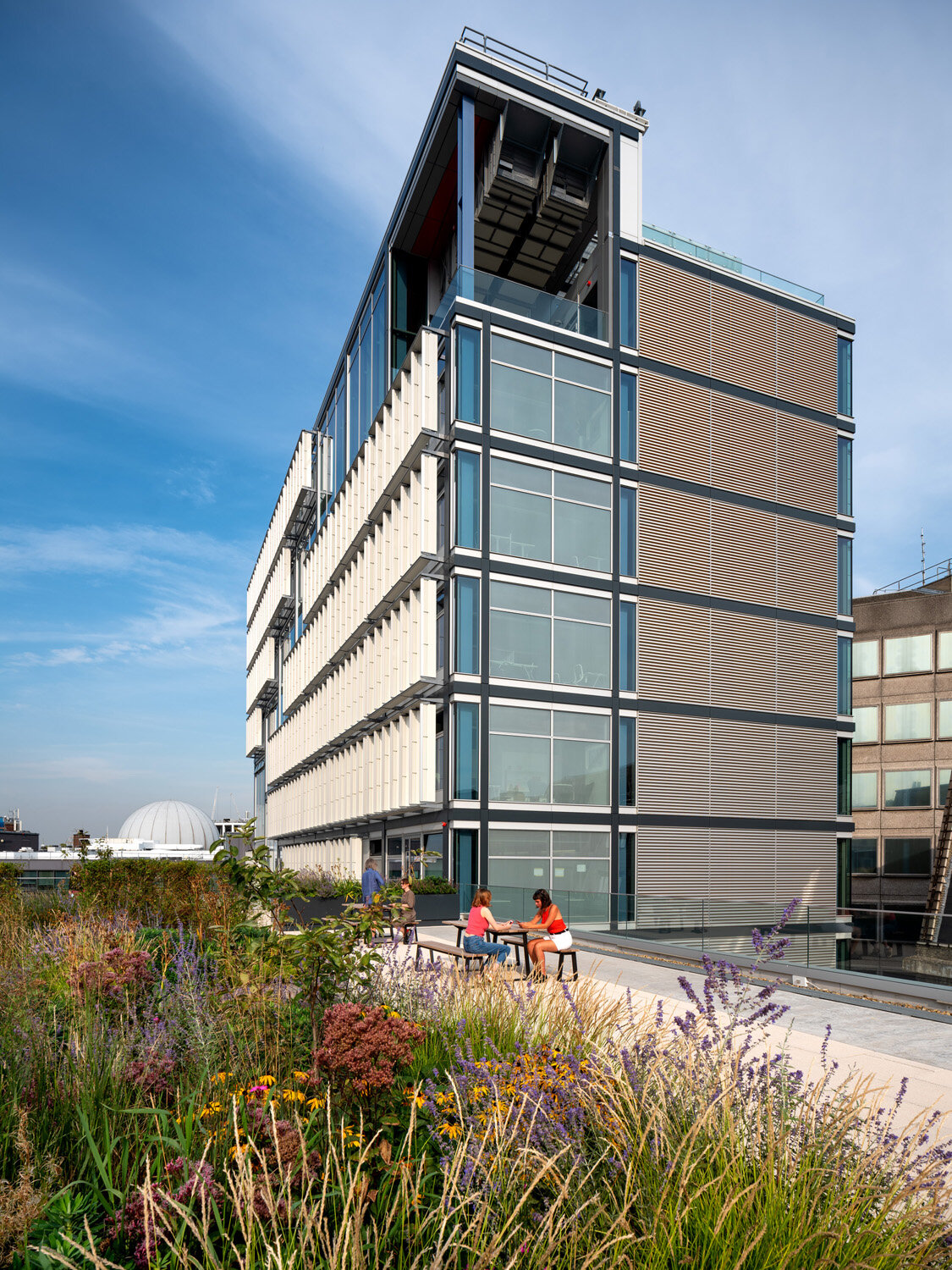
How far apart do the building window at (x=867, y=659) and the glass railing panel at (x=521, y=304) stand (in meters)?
23.8

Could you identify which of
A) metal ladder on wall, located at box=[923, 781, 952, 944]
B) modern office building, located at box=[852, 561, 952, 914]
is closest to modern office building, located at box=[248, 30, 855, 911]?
metal ladder on wall, located at box=[923, 781, 952, 944]

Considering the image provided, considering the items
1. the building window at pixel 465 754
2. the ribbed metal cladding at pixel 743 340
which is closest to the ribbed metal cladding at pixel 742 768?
the building window at pixel 465 754

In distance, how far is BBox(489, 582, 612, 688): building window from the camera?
27.5 m

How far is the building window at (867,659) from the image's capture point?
45938 millimetres

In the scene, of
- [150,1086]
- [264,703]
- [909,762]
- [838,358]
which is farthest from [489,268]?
[264,703]

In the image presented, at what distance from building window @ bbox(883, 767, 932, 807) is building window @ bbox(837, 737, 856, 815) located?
12.1 m

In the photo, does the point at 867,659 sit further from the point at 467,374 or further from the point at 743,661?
the point at 467,374

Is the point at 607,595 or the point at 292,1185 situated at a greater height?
the point at 607,595

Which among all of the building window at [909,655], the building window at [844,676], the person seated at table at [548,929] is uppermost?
the building window at [909,655]

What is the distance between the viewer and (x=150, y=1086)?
16.3ft

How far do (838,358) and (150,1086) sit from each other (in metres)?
36.5

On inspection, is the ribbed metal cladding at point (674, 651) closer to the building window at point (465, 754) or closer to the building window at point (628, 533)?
the building window at point (628, 533)

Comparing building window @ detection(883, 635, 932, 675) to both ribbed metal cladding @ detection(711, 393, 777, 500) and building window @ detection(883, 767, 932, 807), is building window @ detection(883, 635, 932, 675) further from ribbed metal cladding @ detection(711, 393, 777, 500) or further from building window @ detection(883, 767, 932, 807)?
ribbed metal cladding @ detection(711, 393, 777, 500)

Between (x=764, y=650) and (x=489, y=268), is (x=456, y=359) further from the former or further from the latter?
(x=764, y=650)
